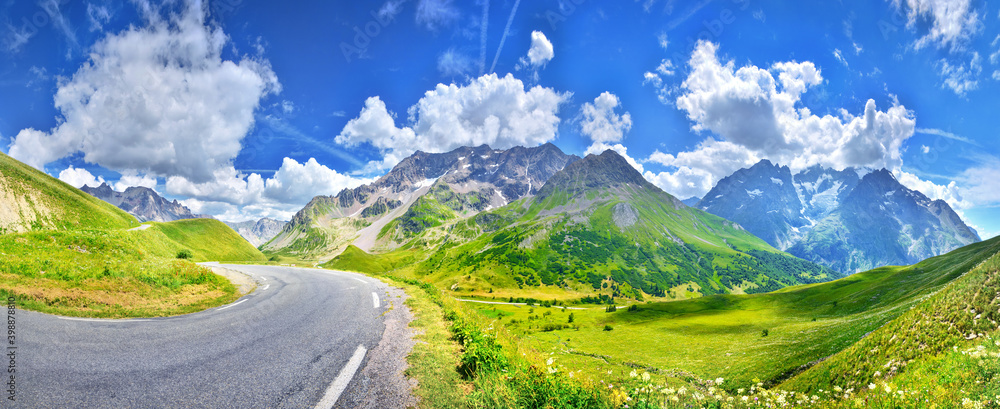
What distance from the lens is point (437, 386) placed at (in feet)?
24.0

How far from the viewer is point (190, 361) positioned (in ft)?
25.2

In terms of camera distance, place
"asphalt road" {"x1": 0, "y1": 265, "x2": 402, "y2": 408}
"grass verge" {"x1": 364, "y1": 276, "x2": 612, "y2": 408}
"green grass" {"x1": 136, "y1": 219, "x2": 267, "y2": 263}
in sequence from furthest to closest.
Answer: "green grass" {"x1": 136, "y1": 219, "x2": 267, "y2": 263} → "grass verge" {"x1": 364, "y1": 276, "x2": 612, "y2": 408} → "asphalt road" {"x1": 0, "y1": 265, "x2": 402, "y2": 408}

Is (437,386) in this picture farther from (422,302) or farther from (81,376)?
(422,302)

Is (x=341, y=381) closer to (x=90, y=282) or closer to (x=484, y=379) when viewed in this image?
(x=484, y=379)

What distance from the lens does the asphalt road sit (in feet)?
19.1

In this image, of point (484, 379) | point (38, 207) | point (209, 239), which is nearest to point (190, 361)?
point (484, 379)

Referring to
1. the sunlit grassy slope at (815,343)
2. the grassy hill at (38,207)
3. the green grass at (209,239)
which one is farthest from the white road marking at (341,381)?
the green grass at (209,239)

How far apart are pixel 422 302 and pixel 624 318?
281 feet

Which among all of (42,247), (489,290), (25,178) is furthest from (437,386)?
(489,290)

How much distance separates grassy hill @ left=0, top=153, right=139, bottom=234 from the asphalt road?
75.9m

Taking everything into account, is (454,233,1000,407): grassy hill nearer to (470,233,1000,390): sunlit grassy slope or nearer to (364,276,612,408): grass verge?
(470,233,1000,390): sunlit grassy slope

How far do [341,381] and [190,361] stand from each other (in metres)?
4.01

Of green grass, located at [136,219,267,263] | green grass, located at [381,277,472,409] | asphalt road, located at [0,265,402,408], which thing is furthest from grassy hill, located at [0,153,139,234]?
green grass, located at [381,277,472,409]

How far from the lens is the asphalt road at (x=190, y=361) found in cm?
582
